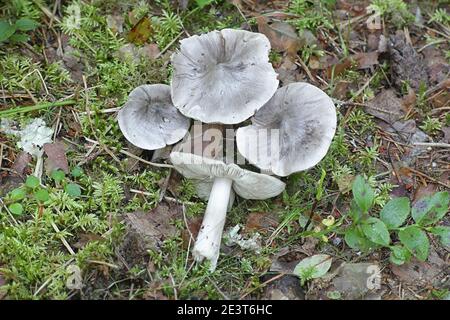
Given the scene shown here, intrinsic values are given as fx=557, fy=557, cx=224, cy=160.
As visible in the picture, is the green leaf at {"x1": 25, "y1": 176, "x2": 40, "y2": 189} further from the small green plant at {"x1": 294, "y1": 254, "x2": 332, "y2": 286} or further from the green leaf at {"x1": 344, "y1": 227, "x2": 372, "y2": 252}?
the green leaf at {"x1": 344, "y1": 227, "x2": 372, "y2": 252}

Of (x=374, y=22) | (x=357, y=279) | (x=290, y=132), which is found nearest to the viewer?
(x=357, y=279)

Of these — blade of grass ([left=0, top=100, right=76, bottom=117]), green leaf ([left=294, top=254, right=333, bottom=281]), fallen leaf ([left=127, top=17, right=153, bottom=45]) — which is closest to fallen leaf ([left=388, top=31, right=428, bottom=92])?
green leaf ([left=294, top=254, right=333, bottom=281])

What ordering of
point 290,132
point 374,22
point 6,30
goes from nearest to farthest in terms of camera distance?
point 290,132
point 6,30
point 374,22

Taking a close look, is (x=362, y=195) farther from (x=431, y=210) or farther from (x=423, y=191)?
(x=423, y=191)

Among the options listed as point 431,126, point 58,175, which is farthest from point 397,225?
point 58,175
